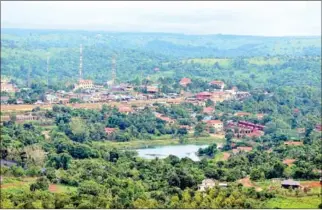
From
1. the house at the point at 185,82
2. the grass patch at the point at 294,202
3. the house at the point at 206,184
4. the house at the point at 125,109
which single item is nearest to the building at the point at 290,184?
the grass patch at the point at 294,202

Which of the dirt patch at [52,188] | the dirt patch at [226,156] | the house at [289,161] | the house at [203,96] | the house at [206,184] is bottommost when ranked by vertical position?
the house at [203,96]

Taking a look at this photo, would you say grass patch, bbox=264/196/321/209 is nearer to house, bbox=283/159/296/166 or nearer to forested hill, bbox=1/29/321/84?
house, bbox=283/159/296/166

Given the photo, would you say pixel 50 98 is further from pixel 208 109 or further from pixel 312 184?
pixel 312 184

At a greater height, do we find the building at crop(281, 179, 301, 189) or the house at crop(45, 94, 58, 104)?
the building at crop(281, 179, 301, 189)

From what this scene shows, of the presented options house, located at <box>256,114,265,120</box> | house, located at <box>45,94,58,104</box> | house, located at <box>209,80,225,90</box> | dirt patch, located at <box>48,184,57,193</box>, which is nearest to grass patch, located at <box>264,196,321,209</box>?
dirt patch, located at <box>48,184,57,193</box>

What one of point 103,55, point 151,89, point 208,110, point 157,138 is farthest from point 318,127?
point 103,55

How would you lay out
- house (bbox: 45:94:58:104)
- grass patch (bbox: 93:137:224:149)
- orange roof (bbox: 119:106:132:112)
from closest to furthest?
grass patch (bbox: 93:137:224:149) < orange roof (bbox: 119:106:132:112) < house (bbox: 45:94:58:104)

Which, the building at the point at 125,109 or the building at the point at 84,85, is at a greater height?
the building at the point at 125,109

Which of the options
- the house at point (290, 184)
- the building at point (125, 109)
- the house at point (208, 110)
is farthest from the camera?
the house at point (208, 110)

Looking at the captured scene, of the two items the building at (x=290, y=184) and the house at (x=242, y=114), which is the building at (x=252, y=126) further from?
the building at (x=290, y=184)
